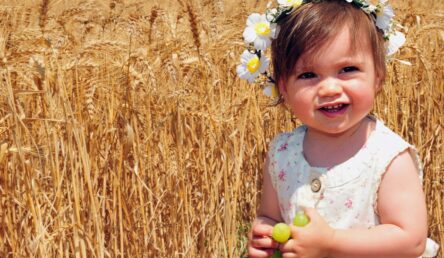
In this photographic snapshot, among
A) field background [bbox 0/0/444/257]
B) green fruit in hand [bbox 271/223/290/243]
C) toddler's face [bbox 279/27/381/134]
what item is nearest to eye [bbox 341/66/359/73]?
toddler's face [bbox 279/27/381/134]

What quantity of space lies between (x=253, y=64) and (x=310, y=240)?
0.50 m

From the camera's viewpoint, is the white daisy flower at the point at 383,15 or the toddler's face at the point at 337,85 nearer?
the toddler's face at the point at 337,85

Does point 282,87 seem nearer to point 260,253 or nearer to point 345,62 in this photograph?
point 345,62

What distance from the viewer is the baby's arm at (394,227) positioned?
62.1 inches

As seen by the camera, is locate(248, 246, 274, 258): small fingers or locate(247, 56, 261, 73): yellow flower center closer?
locate(248, 246, 274, 258): small fingers

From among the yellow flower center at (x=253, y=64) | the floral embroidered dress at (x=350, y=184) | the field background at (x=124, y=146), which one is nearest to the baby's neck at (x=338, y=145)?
the floral embroidered dress at (x=350, y=184)

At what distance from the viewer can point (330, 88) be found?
1559 mm

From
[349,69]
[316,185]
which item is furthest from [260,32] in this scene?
[316,185]

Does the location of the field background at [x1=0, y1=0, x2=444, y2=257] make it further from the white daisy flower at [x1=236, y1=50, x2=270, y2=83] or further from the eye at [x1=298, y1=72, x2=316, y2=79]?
the eye at [x1=298, y1=72, x2=316, y2=79]

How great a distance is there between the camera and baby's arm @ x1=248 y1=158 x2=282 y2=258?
1.62m

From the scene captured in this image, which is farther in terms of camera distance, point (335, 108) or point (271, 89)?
point (271, 89)

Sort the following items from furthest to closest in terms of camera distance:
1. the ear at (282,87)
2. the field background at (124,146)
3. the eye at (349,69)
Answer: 1. the field background at (124,146)
2. the ear at (282,87)
3. the eye at (349,69)

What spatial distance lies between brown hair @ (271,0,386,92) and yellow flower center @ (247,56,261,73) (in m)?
0.11

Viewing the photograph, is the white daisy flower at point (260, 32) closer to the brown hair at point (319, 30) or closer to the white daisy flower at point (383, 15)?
the brown hair at point (319, 30)
